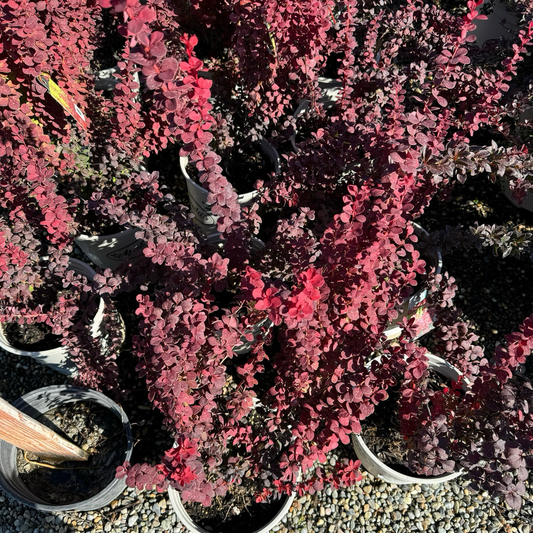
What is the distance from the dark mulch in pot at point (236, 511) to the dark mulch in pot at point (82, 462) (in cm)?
51

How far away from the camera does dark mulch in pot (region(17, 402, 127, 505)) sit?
217 centimetres

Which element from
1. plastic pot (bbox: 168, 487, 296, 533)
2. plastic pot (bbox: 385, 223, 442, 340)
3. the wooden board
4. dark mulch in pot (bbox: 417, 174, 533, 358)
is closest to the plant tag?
the wooden board

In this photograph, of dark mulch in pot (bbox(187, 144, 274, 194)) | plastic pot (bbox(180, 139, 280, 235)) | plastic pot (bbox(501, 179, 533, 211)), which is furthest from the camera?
plastic pot (bbox(501, 179, 533, 211))

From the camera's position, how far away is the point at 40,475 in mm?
2213

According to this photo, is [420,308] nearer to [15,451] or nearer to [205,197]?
[205,197]

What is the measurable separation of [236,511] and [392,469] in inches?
30.9

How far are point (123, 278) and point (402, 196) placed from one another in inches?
52.5

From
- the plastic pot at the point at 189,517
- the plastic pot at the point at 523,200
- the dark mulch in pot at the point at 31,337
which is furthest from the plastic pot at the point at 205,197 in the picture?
the plastic pot at the point at 523,200

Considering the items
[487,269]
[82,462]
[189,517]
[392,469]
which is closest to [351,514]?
[392,469]

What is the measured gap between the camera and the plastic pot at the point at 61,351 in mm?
2260

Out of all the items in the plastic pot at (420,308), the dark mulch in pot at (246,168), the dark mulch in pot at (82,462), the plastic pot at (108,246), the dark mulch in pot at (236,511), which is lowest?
the dark mulch in pot at (82,462)

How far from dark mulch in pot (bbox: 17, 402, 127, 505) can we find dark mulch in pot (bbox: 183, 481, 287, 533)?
0.51 m

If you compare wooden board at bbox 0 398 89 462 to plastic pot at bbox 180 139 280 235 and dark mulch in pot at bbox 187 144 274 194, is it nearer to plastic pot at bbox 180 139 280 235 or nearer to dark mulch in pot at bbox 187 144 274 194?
plastic pot at bbox 180 139 280 235

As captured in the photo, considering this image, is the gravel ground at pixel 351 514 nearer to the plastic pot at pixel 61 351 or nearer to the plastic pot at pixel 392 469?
the plastic pot at pixel 392 469
